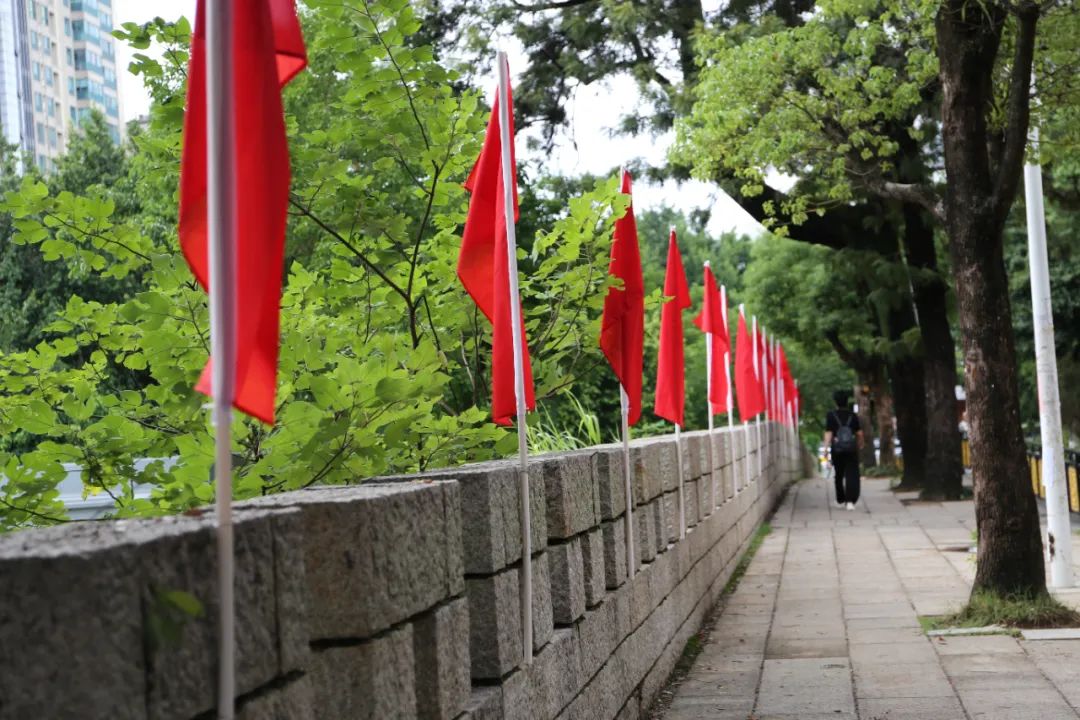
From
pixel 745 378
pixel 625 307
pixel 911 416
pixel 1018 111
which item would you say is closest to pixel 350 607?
pixel 625 307

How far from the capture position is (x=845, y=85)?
17031mm

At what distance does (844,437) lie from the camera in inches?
930

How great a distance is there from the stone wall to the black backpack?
1666 cm

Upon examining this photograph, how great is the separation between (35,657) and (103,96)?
383ft

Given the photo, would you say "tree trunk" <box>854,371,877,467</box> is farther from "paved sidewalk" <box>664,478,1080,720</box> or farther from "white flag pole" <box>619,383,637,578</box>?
"white flag pole" <box>619,383,637,578</box>

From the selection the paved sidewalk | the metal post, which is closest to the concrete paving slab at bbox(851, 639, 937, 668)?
the paved sidewalk

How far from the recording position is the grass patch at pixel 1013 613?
9.98 meters

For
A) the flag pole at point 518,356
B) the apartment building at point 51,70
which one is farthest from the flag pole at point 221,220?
the apartment building at point 51,70

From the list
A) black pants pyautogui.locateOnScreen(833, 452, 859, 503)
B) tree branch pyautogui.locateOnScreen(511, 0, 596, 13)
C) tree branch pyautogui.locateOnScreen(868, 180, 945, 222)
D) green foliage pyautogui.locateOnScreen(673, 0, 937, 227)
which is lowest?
black pants pyautogui.locateOnScreen(833, 452, 859, 503)

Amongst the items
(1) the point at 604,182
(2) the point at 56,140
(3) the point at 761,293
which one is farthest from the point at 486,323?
(2) the point at 56,140

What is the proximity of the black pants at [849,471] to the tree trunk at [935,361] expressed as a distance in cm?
146

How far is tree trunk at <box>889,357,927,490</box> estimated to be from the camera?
1123 inches

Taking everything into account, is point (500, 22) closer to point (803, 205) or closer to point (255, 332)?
point (803, 205)

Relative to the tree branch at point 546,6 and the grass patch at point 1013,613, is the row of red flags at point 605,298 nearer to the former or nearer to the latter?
the grass patch at point 1013,613
